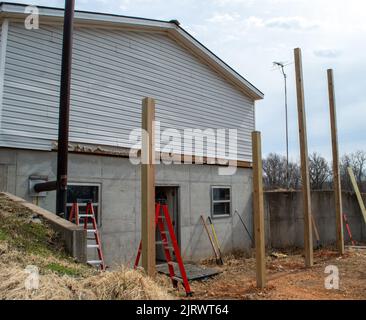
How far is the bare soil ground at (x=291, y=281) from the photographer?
6.50 m

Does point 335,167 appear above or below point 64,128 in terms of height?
below

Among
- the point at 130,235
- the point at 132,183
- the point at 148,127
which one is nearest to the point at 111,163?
the point at 132,183

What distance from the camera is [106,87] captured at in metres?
9.73

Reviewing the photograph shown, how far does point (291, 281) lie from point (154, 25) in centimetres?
770

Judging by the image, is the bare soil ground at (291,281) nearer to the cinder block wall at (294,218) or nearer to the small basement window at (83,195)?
the cinder block wall at (294,218)

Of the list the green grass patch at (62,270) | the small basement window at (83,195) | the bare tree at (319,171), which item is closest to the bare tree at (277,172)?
the bare tree at (319,171)

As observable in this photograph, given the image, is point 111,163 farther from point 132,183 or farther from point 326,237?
point 326,237

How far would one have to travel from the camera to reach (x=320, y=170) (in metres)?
39.5

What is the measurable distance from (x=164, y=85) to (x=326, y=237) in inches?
312

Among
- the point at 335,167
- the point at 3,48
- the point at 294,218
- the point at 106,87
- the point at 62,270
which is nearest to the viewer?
the point at 62,270

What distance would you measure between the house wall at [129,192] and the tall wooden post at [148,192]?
3.96 metres

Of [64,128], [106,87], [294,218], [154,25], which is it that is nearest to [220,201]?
[294,218]

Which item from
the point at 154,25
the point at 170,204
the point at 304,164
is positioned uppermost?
the point at 154,25

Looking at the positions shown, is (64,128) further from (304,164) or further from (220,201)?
(220,201)
